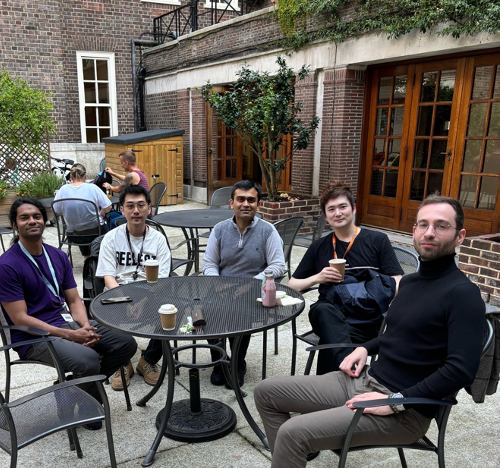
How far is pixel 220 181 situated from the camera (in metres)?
10.8

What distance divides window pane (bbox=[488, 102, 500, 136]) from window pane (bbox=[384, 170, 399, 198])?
4.85ft

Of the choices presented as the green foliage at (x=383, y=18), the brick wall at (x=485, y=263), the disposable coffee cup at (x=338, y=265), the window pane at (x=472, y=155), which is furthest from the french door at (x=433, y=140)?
the disposable coffee cup at (x=338, y=265)

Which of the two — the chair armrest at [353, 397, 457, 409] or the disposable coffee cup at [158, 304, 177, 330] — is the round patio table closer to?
the disposable coffee cup at [158, 304, 177, 330]

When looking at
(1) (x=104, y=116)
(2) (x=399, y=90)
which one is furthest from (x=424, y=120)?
(1) (x=104, y=116)

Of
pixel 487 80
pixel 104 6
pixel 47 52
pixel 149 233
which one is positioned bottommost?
pixel 149 233

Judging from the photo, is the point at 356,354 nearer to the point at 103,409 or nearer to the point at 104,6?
the point at 103,409

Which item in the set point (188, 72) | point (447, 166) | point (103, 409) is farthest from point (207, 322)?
point (188, 72)

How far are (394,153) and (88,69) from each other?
937 cm

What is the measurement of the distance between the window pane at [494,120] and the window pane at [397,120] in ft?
4.27

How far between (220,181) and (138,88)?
14.6 feet

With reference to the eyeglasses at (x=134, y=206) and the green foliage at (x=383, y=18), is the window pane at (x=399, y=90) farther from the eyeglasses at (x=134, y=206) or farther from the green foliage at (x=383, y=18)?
the eyeglasses at (x=134, y=206)

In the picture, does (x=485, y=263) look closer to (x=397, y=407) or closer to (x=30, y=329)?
(x=397, y=407)

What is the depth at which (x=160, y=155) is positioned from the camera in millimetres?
10406

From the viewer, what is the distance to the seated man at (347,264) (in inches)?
98.7
